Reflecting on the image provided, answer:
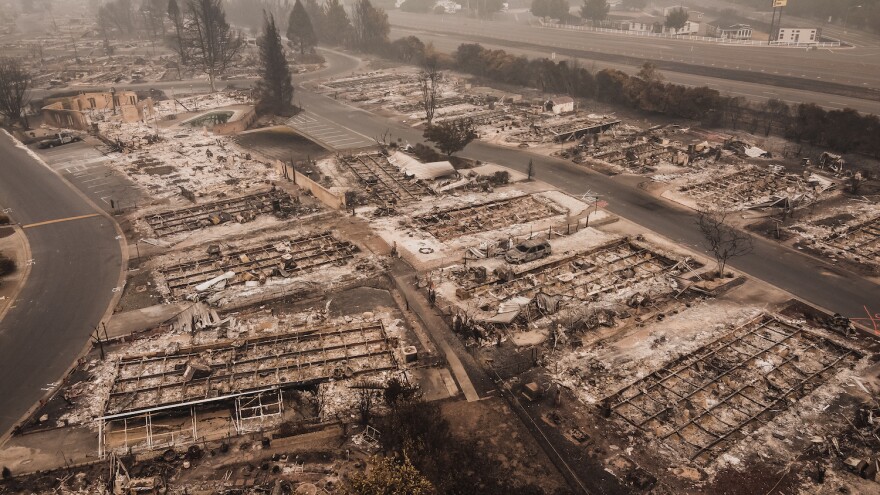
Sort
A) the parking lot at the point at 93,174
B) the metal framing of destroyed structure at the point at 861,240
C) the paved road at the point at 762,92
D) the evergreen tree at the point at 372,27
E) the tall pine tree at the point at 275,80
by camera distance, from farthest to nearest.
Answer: the evergreen tree at the point at 372,27, the tall pine tree at the point at 275,80, the paved road at the point at 762,92, the parking lot at the point at 93,174, the metal framing of destroyed structure at the point at 861,240

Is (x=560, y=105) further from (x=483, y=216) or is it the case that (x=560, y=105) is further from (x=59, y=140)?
(x=59, y=140)

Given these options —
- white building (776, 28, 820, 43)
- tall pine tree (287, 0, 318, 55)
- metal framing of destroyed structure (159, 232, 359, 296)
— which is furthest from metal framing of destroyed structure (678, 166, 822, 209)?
tall pine tree (287, 0, 318, 55)

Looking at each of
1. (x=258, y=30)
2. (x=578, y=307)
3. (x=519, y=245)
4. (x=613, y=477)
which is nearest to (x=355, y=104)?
(x=519, y=245)

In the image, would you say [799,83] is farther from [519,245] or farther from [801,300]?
[519,245]

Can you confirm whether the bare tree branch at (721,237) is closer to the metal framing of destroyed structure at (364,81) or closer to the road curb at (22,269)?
the road curb at (22,269)

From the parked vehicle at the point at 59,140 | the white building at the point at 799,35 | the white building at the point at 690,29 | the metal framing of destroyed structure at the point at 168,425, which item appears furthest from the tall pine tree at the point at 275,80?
the white building at the point at 799,35

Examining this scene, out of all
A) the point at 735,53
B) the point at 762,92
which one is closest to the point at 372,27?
the point at 735,53

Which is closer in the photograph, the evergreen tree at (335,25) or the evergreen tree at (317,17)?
the evergreen tree at (335,25)
